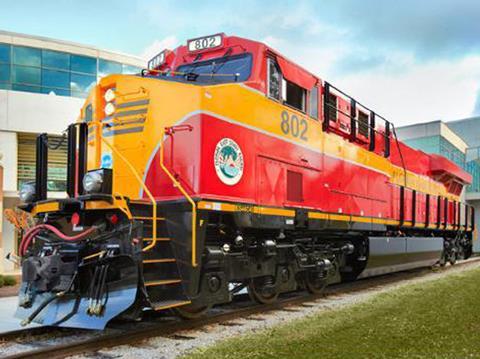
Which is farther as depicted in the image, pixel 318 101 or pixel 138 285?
pixel 318 101

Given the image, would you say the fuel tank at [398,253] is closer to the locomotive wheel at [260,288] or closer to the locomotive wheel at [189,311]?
the locomotive wheel at [260,288]

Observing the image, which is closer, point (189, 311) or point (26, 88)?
point (189, 311)

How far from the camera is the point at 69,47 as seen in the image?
24766mm

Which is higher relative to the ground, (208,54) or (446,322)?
(208,54)

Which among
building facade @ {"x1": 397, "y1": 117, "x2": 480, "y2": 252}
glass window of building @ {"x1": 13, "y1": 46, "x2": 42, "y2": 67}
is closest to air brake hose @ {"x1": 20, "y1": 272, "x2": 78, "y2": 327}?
glass window of building @ {"x1": 13, "y1": 46, "x2": 42, "y2": 67}

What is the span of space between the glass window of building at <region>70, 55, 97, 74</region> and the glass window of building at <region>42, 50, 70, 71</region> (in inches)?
9.5

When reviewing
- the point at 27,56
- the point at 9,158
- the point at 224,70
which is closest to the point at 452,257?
the point at 224,70

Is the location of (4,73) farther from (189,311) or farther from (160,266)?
(160,266)

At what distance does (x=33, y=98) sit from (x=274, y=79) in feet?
57.9

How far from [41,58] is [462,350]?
23.2 meters

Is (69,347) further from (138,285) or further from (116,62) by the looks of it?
(116,62)

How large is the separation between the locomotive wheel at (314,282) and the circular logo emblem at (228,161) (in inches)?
139

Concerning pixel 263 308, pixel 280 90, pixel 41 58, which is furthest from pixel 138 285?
pixel 41 58

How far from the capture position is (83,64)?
989 inches
